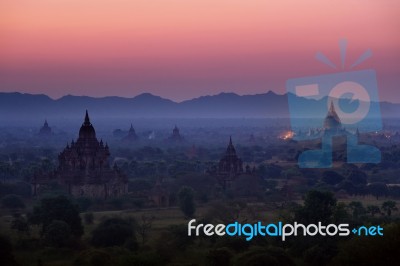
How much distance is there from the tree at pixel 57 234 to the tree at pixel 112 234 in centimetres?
160

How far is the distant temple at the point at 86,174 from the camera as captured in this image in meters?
65.4

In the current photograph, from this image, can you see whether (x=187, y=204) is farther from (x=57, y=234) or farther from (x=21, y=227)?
(x=57, y=234)

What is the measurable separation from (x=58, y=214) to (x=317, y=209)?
15.6 metres

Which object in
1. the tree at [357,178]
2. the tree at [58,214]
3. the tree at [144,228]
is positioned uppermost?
the tree at [58,214]

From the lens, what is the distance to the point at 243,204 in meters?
58.5

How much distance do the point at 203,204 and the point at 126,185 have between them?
9.56 meters

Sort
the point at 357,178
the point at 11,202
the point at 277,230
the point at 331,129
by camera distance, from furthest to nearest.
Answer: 1. the point at 331,129
2. the point at 357,178
3. the point at 11,202
4. the point at 277,230

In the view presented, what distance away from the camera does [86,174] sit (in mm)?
65938

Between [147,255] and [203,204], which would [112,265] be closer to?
[147,255]

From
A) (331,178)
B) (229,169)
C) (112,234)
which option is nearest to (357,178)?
(331,178)

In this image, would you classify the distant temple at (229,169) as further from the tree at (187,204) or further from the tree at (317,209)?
the tree at (317,209)

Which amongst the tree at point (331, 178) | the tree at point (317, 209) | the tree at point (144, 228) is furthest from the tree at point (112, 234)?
the tree at point (331, 178)

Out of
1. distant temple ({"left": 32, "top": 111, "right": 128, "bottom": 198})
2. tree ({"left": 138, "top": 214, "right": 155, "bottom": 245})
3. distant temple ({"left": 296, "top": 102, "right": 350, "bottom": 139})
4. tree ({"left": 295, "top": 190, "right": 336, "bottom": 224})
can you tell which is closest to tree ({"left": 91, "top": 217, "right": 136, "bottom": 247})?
tree ({"left": 138, "top": 214, "right": 155, "bottom": 245})

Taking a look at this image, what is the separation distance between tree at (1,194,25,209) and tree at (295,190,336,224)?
2549cm
